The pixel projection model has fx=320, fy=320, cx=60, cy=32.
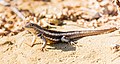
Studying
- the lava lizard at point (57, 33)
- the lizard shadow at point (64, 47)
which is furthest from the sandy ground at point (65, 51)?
the lava lizard at point (57, 33)

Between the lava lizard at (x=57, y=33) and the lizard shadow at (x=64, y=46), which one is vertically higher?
the lava lizard at (x=57, y=33)

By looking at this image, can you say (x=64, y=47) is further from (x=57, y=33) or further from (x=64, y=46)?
(x=57, y=33)

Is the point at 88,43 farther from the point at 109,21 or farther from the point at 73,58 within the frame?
the point at 109,21

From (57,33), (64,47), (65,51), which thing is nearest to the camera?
(65,51)

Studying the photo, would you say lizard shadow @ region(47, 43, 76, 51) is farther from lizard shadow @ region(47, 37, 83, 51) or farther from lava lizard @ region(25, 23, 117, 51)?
lava lizard @ region(25, 23, 117, 51)

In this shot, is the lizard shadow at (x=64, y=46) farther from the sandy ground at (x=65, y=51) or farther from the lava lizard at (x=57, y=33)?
the lava lizard at (x=57, y=33)

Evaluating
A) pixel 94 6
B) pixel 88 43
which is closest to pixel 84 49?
pixel 88 43

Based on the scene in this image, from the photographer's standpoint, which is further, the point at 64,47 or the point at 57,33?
the point at 57,33

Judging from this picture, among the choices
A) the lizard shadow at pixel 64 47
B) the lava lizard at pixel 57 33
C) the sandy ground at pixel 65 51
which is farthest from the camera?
the lava lizard at pixel 57 33

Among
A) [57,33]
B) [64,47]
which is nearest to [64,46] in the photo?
[64,47]
